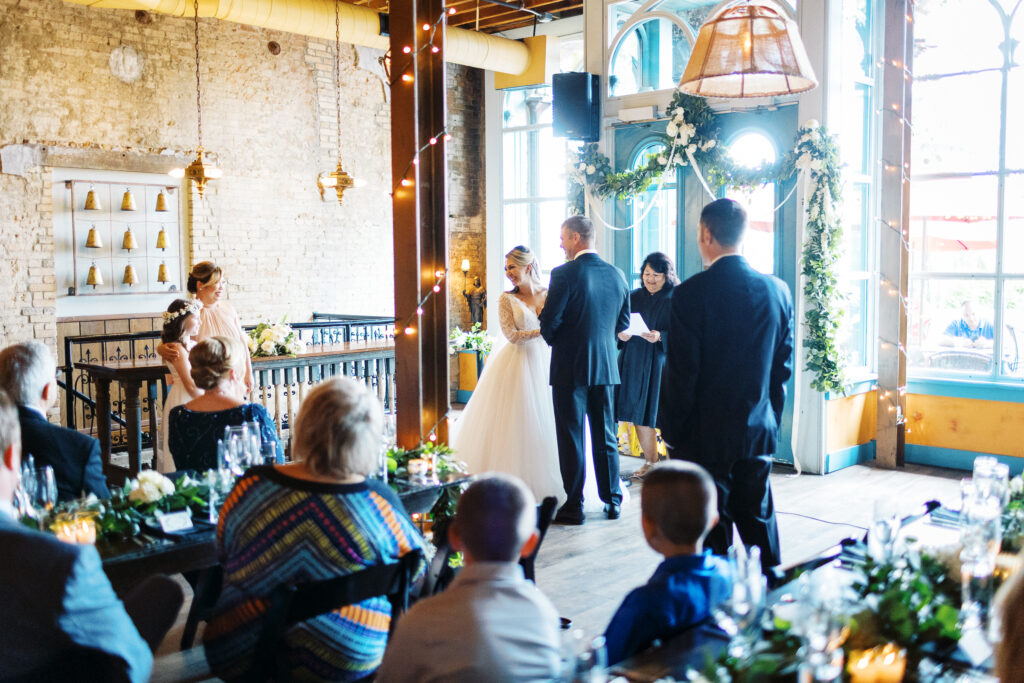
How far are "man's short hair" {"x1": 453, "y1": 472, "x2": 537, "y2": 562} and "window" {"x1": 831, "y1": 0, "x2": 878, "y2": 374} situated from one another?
582cm

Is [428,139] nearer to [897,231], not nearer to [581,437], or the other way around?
[581,437]

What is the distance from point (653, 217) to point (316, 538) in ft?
20.9

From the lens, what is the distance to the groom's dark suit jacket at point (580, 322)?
226 inches

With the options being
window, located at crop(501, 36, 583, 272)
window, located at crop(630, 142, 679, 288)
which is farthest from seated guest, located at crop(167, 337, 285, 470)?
window, located at crop(501, 36, 583, 272)

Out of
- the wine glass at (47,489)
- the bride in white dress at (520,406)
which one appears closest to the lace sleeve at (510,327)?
the bride in white dress at (520,406)

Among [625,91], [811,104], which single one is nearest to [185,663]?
[811,104]

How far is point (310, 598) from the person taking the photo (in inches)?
86.8

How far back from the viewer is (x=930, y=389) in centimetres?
765

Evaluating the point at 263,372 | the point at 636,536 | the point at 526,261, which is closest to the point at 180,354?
the point at 263,372

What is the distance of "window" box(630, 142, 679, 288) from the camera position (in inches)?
320

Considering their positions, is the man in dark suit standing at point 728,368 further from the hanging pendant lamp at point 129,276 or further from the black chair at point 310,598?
the hanging pendant lamp at point 129,276

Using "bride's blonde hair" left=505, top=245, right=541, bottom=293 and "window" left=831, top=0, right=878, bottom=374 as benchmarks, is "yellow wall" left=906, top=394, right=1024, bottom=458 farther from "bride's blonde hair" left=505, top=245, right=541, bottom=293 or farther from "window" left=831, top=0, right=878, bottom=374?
"bride's blonde hair" left=505, top=245, right=541, bottom=293

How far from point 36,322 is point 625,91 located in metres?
6.39

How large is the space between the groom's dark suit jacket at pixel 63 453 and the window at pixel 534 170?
8.86 metres
